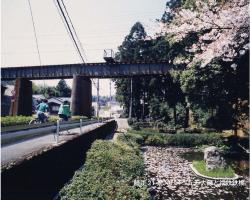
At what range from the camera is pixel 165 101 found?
Result: 6328cm

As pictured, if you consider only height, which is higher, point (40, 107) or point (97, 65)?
point (97, 65)

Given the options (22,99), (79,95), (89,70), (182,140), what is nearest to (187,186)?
(182,140)

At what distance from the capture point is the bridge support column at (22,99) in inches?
1828

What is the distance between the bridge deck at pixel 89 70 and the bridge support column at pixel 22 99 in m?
1.95

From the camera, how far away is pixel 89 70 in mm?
47562

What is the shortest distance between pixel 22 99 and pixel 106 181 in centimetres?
3986

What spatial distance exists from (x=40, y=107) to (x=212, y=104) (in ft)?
70.3

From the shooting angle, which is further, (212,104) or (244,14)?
(212,104)

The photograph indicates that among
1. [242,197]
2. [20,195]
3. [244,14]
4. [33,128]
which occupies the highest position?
[244,14]

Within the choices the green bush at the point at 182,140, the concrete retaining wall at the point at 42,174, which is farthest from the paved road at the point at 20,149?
the green bush at the point at 182,140

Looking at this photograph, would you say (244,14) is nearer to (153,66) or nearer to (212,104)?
(212,104)

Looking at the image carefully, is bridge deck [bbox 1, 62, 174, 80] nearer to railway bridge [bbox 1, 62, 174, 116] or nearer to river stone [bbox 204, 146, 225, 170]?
railway bridge [bbox 1, 62, 174, 116]

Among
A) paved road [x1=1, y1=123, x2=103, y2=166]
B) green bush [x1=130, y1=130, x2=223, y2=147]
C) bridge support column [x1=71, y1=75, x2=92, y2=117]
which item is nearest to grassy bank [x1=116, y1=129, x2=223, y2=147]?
green bush [x1=130, y1=130, x2=223, y2=147]

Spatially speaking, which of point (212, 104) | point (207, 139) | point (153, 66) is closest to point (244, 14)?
point (212, 104)
